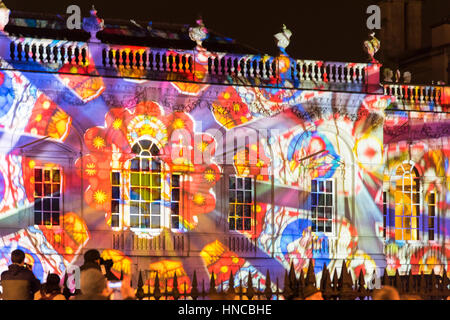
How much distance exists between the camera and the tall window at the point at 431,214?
35719 millimetres

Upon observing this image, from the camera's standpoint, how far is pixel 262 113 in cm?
3241

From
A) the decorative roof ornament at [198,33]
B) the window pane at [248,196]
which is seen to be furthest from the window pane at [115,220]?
the decorative roof ornament at [198,33]

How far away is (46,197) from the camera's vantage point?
30.3m

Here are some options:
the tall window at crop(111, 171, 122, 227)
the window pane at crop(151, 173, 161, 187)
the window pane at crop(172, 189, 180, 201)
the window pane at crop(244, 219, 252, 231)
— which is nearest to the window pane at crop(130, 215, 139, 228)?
A: the tall window at crop(111, 171, 122, 227)

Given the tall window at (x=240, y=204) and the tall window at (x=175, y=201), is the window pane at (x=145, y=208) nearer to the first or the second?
the tall window at (x=175, y=201)

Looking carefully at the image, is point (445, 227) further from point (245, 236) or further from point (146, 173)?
point (146, 173)

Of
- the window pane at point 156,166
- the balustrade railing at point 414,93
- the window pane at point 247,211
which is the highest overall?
the balustrade railing at point 414,93

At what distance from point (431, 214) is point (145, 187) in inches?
340

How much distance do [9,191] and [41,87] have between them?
2.45m

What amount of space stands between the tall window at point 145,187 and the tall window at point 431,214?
8.21 m

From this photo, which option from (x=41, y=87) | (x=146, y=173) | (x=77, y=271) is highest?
(x=41, y=87)

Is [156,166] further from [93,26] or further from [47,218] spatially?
[93,26]
